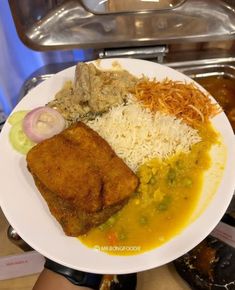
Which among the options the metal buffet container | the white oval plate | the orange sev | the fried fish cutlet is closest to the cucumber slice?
the white oval plate

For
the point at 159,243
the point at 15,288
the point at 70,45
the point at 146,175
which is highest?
the point at 70,45

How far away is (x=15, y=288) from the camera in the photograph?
1694mm

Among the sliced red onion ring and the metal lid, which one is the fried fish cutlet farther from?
the metal lid

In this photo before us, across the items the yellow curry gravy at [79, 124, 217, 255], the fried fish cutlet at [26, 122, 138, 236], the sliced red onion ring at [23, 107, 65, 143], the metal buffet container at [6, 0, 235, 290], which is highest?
the metal buffet container at [6, 0, 235, 290]

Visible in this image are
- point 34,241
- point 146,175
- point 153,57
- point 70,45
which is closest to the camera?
point 34,241

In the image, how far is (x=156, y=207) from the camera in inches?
51.6

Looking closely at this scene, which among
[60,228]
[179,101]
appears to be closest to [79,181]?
[60,228]

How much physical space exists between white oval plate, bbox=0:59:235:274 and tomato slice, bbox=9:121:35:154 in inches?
0.8

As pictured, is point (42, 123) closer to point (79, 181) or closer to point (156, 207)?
point (79, 181)

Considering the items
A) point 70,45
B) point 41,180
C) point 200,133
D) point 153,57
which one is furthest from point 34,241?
point 153,57

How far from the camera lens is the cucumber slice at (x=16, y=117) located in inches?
58.4

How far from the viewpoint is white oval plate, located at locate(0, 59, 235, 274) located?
1.21 meters

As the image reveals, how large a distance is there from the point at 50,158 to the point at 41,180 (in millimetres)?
86

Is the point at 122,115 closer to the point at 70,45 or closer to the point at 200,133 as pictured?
the point at 200,133
